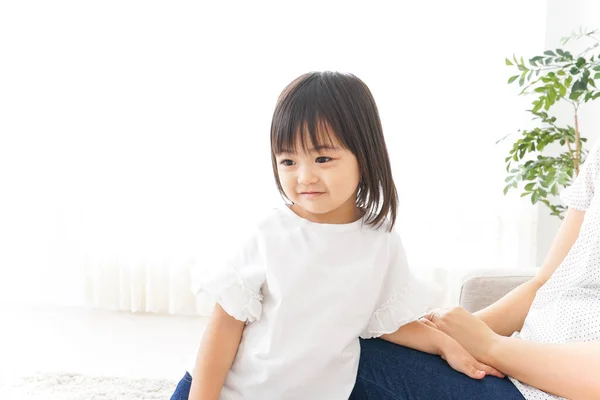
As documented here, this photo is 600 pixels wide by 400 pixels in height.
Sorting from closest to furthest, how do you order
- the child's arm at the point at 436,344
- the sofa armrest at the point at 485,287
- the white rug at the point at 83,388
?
the child's arm at the point at 436,344 < the sofa armrest at the point at 485,287 < the white rug at the point at 83,388

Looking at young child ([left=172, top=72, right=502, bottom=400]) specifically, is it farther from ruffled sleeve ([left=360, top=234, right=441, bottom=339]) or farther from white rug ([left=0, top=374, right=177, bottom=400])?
white rug ([left=0, top=374, right=177, bottom=400])

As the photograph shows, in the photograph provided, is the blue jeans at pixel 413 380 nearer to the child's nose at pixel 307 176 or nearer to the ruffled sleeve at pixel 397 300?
the ruffled sleeve at pixel 397 300

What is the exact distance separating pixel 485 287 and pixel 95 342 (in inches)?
68.6

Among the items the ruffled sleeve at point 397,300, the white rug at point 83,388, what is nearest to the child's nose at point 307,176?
the ruffled sleeve at point 397,300

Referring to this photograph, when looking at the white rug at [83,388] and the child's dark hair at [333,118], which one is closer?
the child's dark hair at [333,118]

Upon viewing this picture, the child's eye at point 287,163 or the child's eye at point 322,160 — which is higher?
the child's eye at point 322,160

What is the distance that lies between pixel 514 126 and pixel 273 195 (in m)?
1.06

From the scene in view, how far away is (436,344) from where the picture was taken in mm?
1364

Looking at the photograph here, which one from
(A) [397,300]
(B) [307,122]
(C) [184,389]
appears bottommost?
(C) [184,389]

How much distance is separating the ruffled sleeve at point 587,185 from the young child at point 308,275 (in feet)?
1.29

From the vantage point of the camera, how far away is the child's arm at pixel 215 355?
1.22 m

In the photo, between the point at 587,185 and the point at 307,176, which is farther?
the point at 587,185

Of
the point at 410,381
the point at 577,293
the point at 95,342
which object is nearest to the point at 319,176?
the point at 410,381

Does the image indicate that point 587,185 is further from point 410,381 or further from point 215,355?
point 215,355
